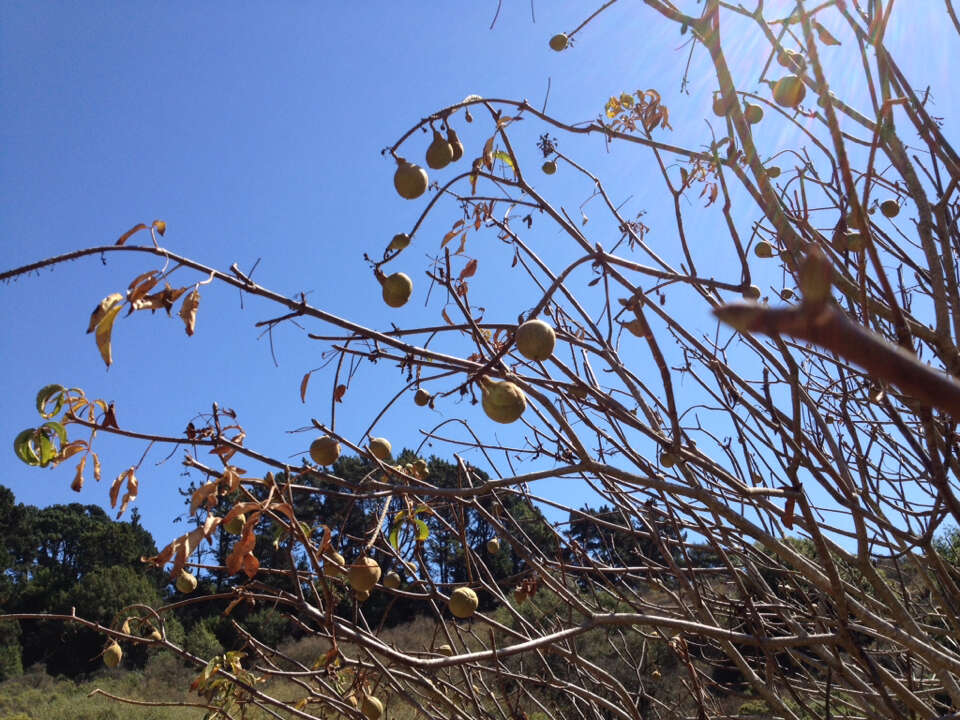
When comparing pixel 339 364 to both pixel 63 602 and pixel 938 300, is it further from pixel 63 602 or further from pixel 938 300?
pixel 63 602

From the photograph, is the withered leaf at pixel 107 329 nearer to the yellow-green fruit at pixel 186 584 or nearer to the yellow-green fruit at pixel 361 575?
the yellow-green fruit at pixel 361 575

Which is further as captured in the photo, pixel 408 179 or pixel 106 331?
pixel 408 179

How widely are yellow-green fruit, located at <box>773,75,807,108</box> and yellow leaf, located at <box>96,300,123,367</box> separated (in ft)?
5.34

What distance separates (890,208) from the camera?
8.64 feet

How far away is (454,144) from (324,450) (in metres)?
0.89

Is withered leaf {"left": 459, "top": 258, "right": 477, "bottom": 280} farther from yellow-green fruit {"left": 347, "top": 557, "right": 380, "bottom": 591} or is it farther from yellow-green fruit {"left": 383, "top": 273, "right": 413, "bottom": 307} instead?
yellow-green fruit {"left": 347, "top": 557, "right": 380, "bottom": 591}

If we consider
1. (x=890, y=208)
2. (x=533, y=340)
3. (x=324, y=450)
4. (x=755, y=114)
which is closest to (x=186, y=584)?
(x=324, y=450)

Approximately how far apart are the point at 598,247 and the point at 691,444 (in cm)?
72

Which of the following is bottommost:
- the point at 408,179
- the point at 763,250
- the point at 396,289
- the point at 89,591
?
the point at 89,591

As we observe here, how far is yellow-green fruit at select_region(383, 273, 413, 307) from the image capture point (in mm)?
1670

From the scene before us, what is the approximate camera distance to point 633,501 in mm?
2590

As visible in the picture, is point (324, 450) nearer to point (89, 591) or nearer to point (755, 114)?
point (755, 114)

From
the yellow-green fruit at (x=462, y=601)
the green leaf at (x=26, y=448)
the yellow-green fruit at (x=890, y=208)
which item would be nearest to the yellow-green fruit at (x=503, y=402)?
the yellow-green fruit at (x=462, y=601)

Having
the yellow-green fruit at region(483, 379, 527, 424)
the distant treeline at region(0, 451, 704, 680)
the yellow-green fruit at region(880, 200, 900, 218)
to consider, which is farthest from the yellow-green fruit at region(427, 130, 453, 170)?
the distant treeline at region(0, 451, 704, 680)
